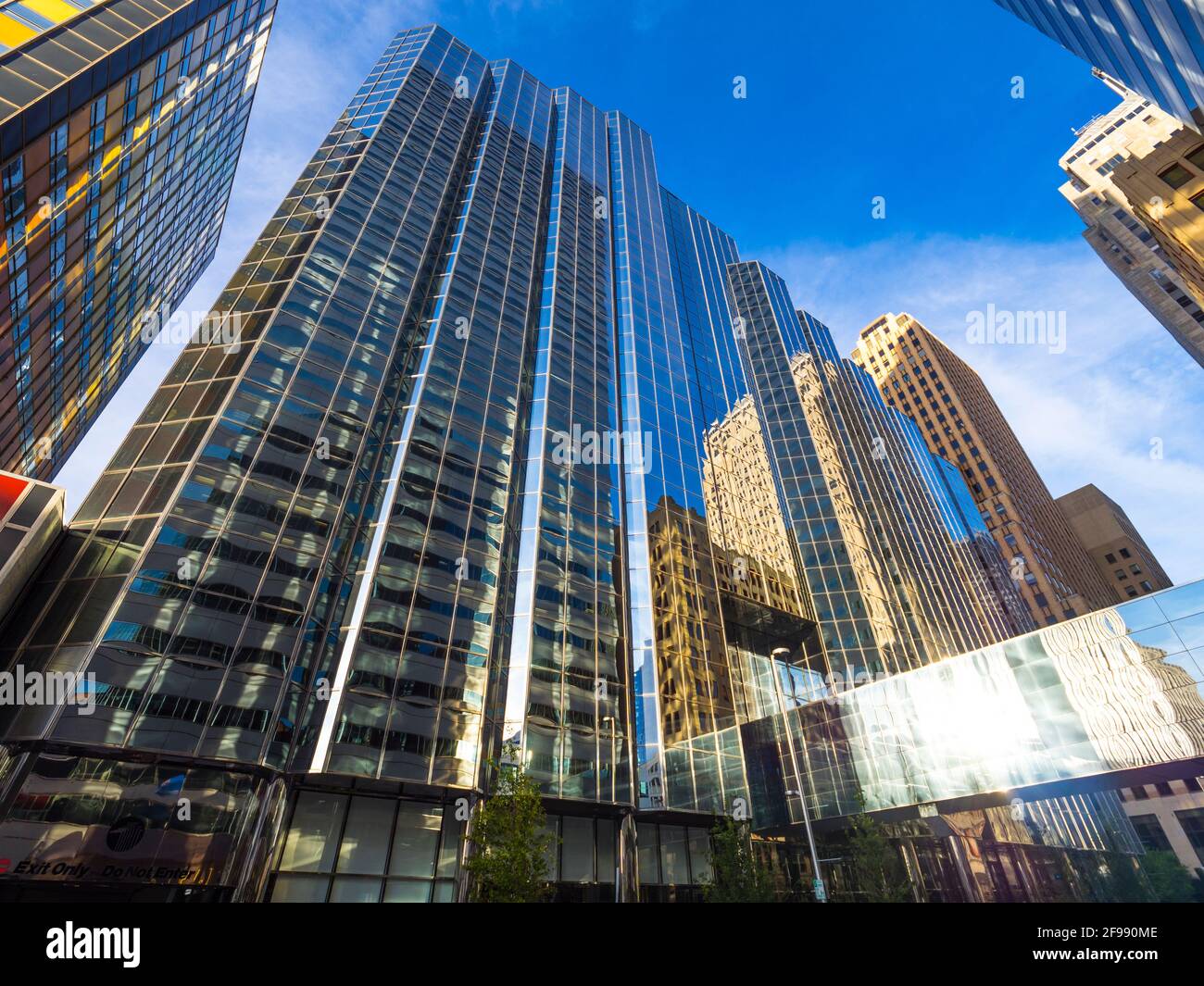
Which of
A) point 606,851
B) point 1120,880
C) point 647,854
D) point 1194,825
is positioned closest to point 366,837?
point 606,851

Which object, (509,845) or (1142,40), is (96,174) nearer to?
(509,845)

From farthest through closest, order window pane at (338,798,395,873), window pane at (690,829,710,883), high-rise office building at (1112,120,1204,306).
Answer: window pane at (690,829,710,883)
high-rise office building at (1112,120,1204,306)
window pane at (338,798,395,873)

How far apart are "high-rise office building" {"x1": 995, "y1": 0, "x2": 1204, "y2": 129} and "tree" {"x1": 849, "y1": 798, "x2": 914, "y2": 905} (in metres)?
33.3

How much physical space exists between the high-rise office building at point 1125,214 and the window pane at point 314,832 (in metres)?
97.2

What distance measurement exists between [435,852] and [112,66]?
3825 cm

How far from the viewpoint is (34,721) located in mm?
20672

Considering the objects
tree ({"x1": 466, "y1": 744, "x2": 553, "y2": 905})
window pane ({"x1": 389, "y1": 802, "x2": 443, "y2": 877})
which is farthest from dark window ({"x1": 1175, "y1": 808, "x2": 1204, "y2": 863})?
window pane ({"x1": 389, "y1": 802, "x2": 443, "y2": 877})

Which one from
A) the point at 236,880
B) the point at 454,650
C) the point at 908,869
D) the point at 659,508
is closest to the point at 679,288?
the point at 659,508

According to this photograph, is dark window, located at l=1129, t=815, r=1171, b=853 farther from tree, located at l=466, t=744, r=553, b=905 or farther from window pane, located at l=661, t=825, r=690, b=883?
tree, located at l=466, t=744, r=553, b=905

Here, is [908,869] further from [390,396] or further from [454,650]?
[390,396]

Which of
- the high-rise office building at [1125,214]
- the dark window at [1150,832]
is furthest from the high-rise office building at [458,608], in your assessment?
the high-rise office building at [1125,214]

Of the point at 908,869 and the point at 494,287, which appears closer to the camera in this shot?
the point at 908,869

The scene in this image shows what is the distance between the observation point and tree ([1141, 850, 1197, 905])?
38.0 m
